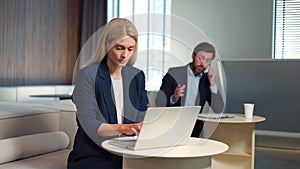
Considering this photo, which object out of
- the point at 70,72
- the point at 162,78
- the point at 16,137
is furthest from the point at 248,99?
the point at 16,137

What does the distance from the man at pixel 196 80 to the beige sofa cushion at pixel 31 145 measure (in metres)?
0.85

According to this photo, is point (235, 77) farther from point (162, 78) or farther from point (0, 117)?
point (0, 117)

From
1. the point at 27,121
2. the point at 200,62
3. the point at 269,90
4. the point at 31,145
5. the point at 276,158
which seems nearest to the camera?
the point at 31,145

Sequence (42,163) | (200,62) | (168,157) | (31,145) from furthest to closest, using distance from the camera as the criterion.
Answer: (200,62) → (31,145) → (42,163) → (168,157)

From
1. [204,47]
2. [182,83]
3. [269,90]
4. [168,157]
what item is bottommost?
[168,157]

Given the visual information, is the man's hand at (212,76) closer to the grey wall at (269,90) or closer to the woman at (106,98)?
the woman at (106,98)

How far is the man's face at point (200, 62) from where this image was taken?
3.00 meters

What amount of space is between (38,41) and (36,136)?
343 cm

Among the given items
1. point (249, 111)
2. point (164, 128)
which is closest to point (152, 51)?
point (164, 128)

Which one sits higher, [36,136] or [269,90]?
[269,90]

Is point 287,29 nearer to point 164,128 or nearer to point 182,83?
point 182,83

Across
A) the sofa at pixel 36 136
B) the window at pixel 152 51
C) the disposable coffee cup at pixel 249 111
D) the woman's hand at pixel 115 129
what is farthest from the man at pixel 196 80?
the woman's hand at pixel 115 129

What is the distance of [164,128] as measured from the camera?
1.47m

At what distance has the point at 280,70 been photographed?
4.55 metres
